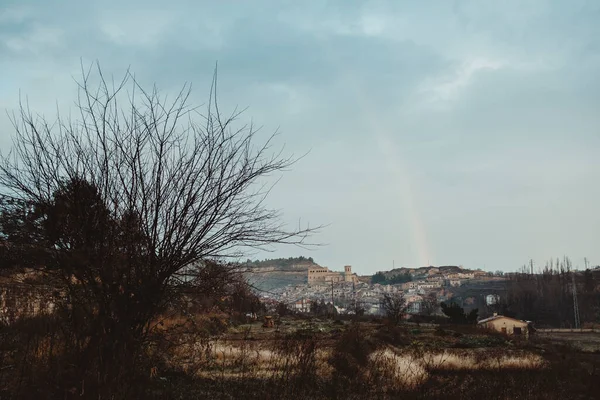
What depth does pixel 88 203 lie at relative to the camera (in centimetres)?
410

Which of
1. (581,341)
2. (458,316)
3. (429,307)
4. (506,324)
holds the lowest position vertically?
(581,341)

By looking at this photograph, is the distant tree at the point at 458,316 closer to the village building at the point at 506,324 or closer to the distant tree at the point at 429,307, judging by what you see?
the village building at the point at 506,324

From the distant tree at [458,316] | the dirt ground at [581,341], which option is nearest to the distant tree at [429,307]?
the distant tree at [458,316]

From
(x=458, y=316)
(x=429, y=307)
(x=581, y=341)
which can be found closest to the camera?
(x=581, y=341)

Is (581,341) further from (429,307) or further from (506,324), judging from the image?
(429,307)

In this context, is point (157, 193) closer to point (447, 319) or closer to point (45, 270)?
point (45, 270)

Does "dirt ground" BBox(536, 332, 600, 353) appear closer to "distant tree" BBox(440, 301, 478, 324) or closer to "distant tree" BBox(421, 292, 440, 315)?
"distant tree" BBox(440, 301, 478, 324)

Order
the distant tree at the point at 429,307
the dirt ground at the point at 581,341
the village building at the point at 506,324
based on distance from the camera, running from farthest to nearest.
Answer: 1. the distant tree at the point at 429,307
2. the village building at the point at 506,324
3. the dirt ground at the point at 581,341

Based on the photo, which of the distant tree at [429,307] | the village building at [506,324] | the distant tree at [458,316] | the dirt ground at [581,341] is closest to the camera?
the dirt ground at [581,341]

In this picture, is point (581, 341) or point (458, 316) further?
point (458, 316)

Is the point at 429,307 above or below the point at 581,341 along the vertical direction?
above

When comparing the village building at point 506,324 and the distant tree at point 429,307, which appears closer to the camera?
the village building at point 506,324

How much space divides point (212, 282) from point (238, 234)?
538 mm

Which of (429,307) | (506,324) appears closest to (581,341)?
(506,324)
